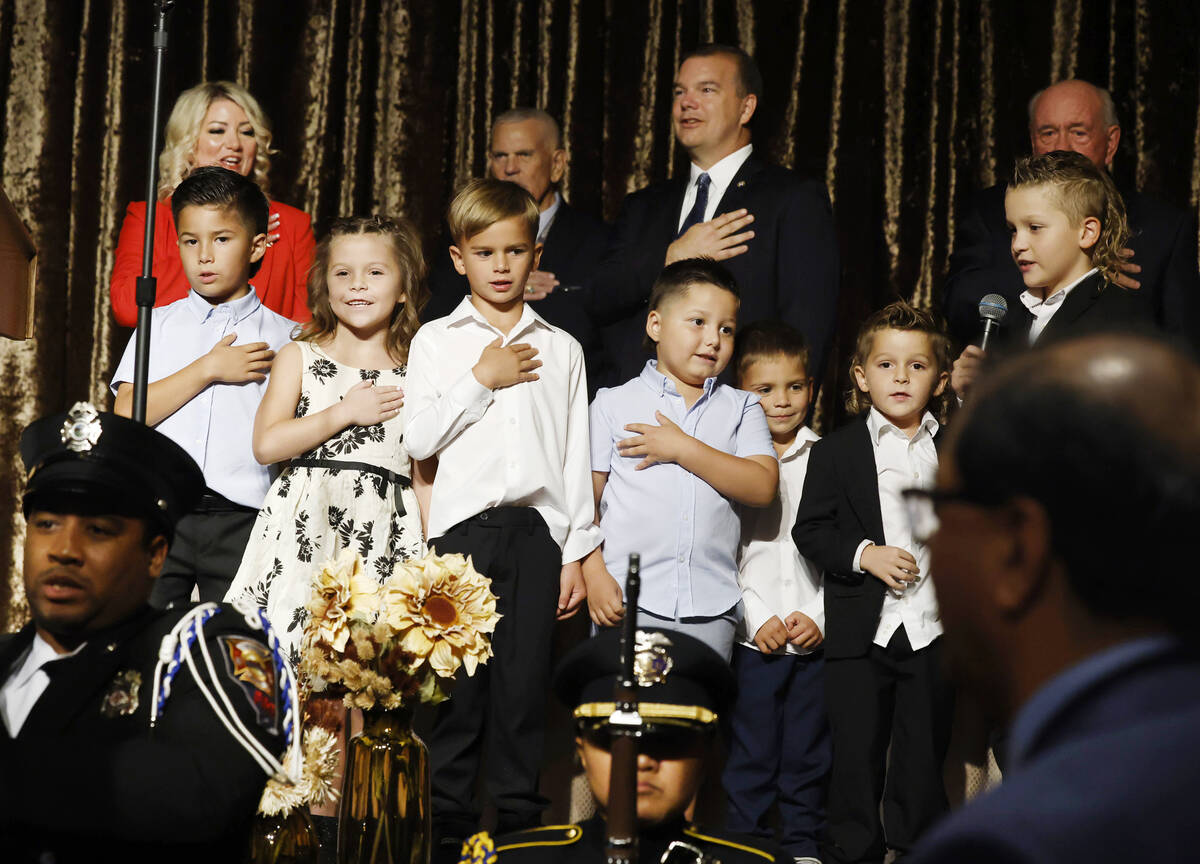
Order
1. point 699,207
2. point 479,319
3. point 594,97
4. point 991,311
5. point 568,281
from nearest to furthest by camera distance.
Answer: point 991,311 → point 479,319 → point 699,207 → point 568,281 → point 594,97

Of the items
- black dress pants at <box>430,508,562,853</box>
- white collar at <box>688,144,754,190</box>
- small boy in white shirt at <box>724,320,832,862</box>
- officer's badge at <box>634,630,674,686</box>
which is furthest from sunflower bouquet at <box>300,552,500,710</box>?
white collar at <box>688,144,754,190</box>

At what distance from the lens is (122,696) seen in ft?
5.95

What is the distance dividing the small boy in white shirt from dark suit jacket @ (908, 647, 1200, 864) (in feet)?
8.79

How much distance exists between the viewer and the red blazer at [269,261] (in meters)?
4.03

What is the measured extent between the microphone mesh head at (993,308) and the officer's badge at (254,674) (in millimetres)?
2219

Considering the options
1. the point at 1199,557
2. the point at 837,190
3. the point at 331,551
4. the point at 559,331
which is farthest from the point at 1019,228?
the point at 1199,557

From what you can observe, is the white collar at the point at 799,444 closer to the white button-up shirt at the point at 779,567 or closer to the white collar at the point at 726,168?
the white button-up shirt at the point at 779,567

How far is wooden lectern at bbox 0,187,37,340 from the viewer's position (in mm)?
2570

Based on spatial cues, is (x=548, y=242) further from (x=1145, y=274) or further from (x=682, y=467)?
(x=1145, y=274)

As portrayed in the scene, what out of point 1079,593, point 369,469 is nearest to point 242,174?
point 369,469

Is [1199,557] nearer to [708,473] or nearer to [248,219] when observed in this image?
[708,473]

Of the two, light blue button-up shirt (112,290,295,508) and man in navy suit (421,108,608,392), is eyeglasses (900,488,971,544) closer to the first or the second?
light blue button-up shirt (112,290,295,508)

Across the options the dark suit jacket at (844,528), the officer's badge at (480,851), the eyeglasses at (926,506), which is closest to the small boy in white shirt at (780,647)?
the dark suit jacket at (844,528)

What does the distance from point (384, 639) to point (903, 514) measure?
66.4 inches
